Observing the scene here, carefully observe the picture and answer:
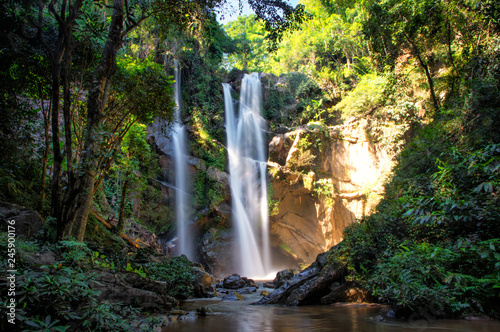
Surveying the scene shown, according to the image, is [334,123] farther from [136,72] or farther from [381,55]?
[136,72]

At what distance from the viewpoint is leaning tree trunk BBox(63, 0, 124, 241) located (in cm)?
446

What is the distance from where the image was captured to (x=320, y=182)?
18859 millimetres

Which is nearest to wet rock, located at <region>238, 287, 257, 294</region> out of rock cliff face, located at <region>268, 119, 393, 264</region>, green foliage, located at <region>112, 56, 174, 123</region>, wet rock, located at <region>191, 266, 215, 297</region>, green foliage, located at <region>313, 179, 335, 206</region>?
wet rock, located at <region>191, 266, 215, 297</region>

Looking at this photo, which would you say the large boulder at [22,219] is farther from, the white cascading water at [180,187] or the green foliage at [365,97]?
the green foliage at [365,97]

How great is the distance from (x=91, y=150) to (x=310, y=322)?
5.31m

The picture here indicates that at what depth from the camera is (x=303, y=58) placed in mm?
27938

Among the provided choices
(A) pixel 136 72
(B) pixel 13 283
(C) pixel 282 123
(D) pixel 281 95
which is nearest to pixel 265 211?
(C) pixel 282 123

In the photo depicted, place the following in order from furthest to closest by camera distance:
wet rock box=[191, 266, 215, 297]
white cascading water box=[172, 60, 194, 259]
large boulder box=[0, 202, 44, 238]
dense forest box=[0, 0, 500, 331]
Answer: white cascading water box=[172, 60, 194, 259]
wet rock box=[191, 266, 215, 297]
large boulder box=[0, 202, 44, 238]
dense forest box=[0, 0, 500, 331]

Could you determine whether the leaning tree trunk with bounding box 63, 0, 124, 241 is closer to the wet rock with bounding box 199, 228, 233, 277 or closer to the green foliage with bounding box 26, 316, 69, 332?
the green foliage with bounding box 26, 316, 69, 332

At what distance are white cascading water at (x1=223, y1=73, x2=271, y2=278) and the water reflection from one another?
11.0 metres

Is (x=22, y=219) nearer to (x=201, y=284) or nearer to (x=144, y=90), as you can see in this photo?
(x=144, y=90)

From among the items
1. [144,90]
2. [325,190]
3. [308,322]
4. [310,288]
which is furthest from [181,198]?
[308,322]

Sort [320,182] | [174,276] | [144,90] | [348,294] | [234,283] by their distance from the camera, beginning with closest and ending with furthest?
[144,90] → [348,294] → [174,276] → [234,283] → [320,182]

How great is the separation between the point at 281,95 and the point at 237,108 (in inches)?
171
